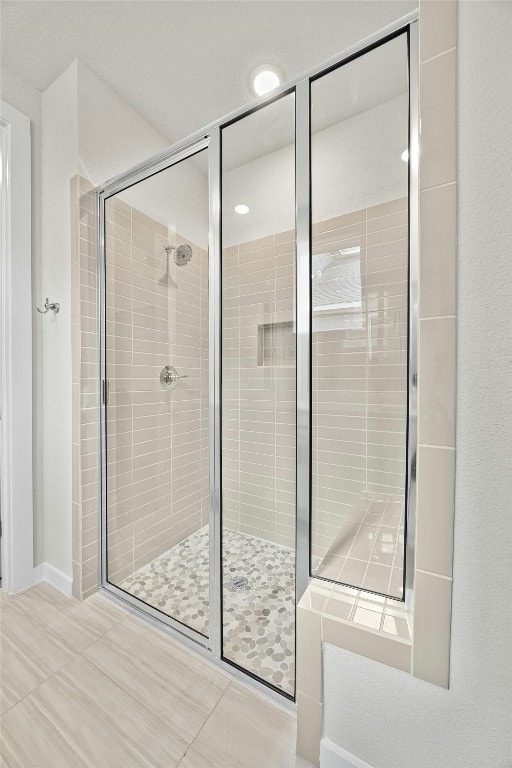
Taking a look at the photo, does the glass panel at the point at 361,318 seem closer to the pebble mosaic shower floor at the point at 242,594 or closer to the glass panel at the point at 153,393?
the pebble mosaic shower floor at the point at 242,594

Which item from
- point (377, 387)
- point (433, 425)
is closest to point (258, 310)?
point (377, 387)

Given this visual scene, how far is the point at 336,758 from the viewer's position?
84 cm

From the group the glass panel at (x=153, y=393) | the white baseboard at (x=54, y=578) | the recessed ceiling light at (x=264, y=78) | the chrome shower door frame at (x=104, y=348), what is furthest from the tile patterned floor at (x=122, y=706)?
the recessed ceiling light at (x=264, y=78)

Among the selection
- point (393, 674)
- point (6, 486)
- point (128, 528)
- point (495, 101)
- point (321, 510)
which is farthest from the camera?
point (128, 528)

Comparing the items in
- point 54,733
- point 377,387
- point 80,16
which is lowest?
point 54,733

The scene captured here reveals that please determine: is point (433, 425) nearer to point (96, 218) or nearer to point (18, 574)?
point (96, 218)

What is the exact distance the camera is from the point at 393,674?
76cm

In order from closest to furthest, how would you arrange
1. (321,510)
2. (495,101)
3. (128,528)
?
(495,101)
(321,510)
(128,528)

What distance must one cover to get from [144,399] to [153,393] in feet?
0.19

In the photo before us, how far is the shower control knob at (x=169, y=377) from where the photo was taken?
1688mm

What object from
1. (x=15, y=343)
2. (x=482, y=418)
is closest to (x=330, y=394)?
(x=482, y=418)

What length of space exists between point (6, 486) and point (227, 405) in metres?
1.22

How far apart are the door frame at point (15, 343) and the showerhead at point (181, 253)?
713 millimetres

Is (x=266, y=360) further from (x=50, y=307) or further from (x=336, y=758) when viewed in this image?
(x=336, y=758)
